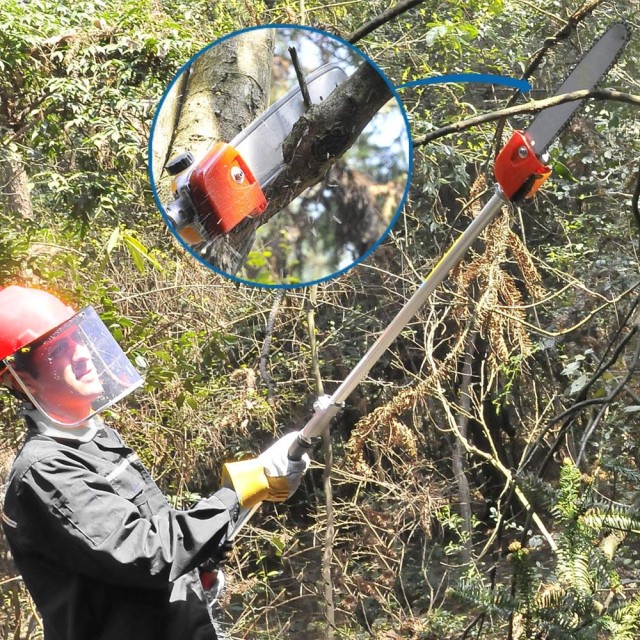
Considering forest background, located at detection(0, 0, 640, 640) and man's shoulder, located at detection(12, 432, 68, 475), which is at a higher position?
man's shoulder, located at detection(12, 432, 68, 475)

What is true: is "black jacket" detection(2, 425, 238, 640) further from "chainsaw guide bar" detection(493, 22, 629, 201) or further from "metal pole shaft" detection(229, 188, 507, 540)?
"chainsaw guide bar" detection(493, 22, 629, 201)

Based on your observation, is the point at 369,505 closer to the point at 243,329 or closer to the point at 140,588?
the point at 243,329

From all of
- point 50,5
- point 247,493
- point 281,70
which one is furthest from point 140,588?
point 50,5

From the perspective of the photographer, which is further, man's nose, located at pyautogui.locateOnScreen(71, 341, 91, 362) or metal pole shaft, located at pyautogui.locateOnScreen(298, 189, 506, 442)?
man's nose, located at pyautogui.locateOnScreen(71, 341, 91, 362)

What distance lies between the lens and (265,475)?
199cm

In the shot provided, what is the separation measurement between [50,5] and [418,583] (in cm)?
433

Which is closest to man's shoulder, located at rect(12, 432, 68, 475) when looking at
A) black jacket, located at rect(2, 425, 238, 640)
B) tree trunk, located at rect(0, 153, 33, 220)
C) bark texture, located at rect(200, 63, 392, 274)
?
black jacket, located at rect(2, 425, 238, 640)

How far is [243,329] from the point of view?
18.2 feet

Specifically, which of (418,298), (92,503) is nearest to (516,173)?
(418,298)

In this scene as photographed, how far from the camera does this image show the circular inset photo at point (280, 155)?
1.33 metres

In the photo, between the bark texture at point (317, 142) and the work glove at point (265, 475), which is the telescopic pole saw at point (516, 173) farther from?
the bark texture at point (317, 142)

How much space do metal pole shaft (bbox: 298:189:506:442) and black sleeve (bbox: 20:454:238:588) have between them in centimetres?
32

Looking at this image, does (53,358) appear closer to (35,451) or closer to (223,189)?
(35,451)

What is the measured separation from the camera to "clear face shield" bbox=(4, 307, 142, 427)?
6.18 ft
